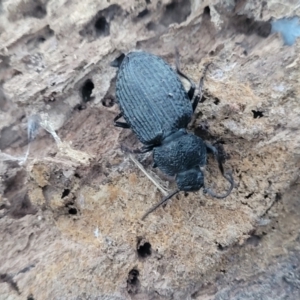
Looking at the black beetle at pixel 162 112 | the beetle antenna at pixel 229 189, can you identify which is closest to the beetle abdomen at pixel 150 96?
the black beetle at pixel 162 112

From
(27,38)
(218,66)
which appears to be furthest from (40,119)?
(218,66)

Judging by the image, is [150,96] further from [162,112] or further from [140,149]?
[140,149]

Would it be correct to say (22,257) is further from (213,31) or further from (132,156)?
(213,31)

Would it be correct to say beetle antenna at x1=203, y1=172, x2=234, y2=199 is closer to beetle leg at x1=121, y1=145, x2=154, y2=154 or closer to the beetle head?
the beetle head

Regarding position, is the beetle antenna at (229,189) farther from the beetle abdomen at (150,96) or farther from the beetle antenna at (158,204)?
the beetle abdomen at (150,96)

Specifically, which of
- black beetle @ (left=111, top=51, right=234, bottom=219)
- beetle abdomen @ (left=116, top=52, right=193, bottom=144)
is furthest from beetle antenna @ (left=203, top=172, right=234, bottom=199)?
beetle abdomen @ (left=116, top=52, right=193, bottom=144)

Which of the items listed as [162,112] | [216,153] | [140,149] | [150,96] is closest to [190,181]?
[216,153]

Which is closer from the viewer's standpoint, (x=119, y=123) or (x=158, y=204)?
(x=158, y=204)
